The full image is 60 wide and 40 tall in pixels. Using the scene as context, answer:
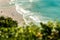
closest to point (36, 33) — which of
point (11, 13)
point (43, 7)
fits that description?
Result: point (11, 13)

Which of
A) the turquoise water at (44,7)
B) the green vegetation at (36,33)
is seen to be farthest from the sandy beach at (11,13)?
the green vegetation at (36,33)

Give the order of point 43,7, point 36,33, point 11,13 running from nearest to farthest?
point 36,33 < point 11,13 < point 43,7

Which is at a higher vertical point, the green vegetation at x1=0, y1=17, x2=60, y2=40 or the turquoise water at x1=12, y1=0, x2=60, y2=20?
the green vegetation at x1=0, y1=17, x2=60, y2=40

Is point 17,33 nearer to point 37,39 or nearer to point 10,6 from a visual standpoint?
point 37,39

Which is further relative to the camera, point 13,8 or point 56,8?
point 56,8

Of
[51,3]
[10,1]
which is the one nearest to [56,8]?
[51,3]

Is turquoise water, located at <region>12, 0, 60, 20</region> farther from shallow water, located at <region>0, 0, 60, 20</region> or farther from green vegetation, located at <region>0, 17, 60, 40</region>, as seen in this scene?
green vegetation, located at <region>0, 17, 60, 40</region>

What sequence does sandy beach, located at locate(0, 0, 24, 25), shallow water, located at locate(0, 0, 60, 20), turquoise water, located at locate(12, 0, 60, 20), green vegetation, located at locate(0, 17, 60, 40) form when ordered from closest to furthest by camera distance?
green vegetation, located at locate(0, 17, 60, 40)
sandy beach, located at locate(0, 0, 24, 25)
shallow water, located at locate(0, 0, 60, 20)
turquoise water, located at locate(12, 0, 60, 20)

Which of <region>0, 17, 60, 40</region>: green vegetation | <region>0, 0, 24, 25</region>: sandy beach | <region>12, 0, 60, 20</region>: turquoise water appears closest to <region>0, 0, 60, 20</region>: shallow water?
<region>12, 0, 60, 20</region>: turquoise water

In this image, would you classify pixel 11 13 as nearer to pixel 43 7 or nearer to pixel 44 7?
pixel 43 7

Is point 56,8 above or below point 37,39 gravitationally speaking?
below

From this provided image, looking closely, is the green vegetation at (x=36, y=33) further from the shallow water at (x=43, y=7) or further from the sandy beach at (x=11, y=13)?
the shallow water at (x=43, y=7)
